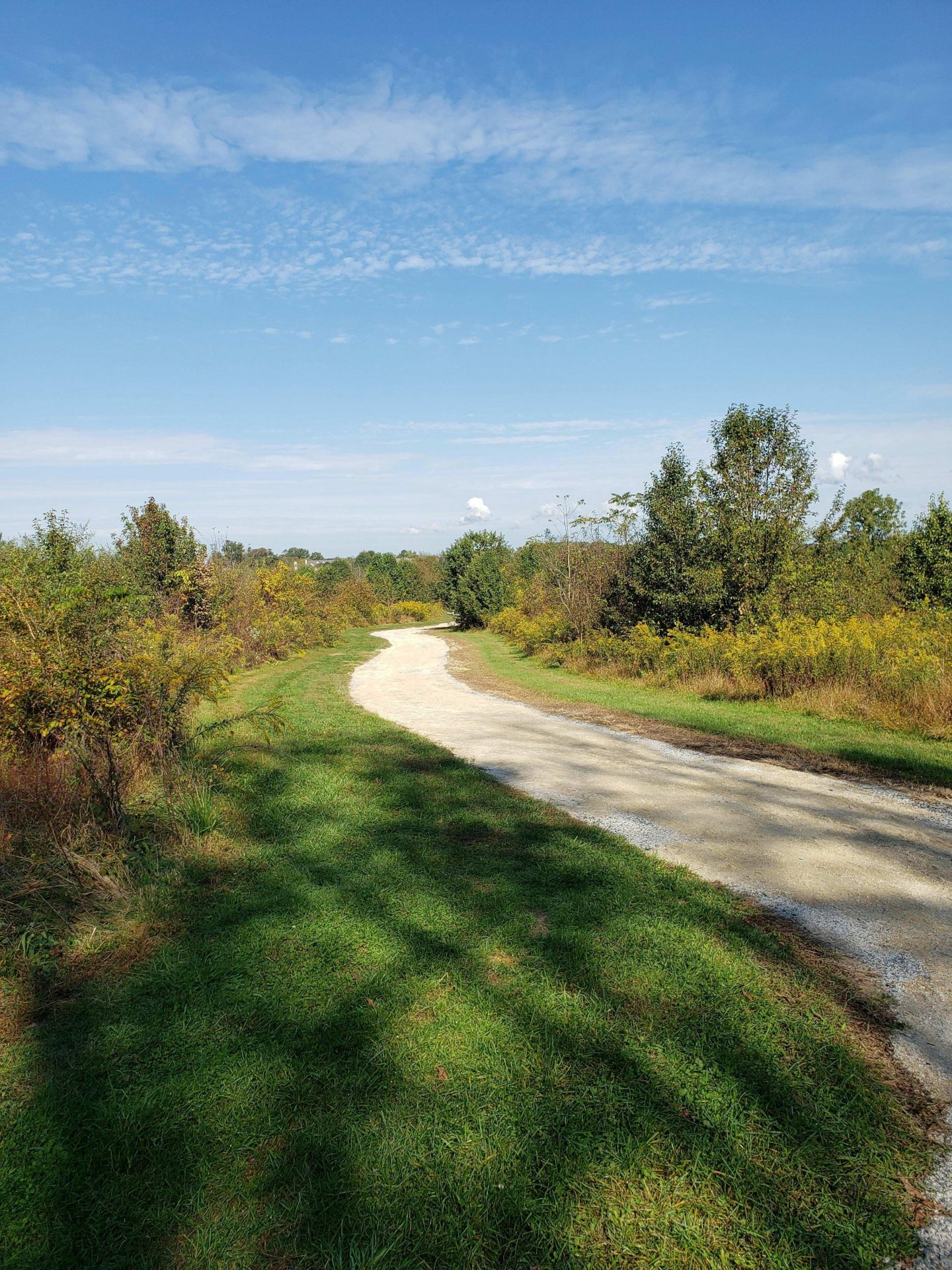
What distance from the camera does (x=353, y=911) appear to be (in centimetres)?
393

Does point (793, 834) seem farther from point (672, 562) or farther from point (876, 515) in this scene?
point (876, 515)

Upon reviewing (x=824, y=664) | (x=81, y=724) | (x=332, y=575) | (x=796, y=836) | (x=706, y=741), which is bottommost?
(x=706, y=741)

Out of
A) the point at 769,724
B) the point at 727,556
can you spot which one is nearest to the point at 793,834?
the point at 769,724

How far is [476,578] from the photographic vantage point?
39.7 m

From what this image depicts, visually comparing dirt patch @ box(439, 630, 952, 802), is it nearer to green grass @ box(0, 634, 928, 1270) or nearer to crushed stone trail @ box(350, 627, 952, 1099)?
crushed stone trail @ box(350, 627, 952, 1099)

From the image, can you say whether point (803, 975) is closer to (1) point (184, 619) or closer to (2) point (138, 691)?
(2) point (138, 691)

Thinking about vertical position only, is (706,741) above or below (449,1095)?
below

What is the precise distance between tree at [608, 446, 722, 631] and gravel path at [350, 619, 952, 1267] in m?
7.48

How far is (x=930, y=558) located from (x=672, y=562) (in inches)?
558

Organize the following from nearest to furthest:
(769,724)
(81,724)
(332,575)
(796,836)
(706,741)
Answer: (81,724) < (796,836) < (706,741) < (769,724) < (332,575)

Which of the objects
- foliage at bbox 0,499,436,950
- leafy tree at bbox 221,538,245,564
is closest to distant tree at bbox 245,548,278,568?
leafy tree at bbox 221,538,245,564

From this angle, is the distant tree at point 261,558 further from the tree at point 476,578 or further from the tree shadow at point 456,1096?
the tree shadow at point 456,1096

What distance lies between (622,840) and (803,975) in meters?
1.89

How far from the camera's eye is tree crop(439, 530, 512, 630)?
128 feet
